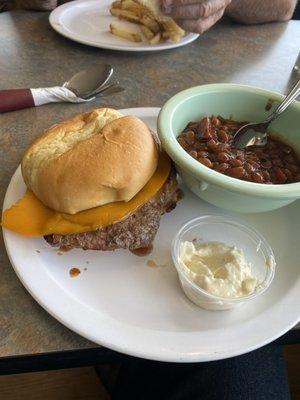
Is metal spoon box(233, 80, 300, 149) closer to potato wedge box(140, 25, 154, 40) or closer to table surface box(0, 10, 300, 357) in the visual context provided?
table surface box(0, 10, 300, 357)

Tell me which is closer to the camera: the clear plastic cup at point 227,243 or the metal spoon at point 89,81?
the clear plastic cup at point 227,243

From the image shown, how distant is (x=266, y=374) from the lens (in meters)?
1.13

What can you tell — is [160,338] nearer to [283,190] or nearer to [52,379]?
[283,190]

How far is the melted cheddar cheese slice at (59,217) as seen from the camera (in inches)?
36.1

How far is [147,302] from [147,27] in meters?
1.37

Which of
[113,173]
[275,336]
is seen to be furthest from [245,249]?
[113,173]

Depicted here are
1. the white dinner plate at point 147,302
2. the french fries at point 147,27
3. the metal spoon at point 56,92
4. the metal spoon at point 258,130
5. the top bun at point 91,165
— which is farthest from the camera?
the french fries at point 147,27

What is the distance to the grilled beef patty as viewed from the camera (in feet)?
3.07

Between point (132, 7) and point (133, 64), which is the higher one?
point (132, 7)

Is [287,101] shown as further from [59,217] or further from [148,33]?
[148,33]

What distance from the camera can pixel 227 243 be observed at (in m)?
1.02

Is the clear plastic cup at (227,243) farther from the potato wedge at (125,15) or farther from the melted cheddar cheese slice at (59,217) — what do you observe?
the potato wedge at (125,15)

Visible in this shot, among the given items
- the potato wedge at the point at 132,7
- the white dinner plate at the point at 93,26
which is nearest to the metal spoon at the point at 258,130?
the white dinner plate at the point at 93,26

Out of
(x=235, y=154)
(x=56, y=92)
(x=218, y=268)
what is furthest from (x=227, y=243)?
(x=56, y=92)
